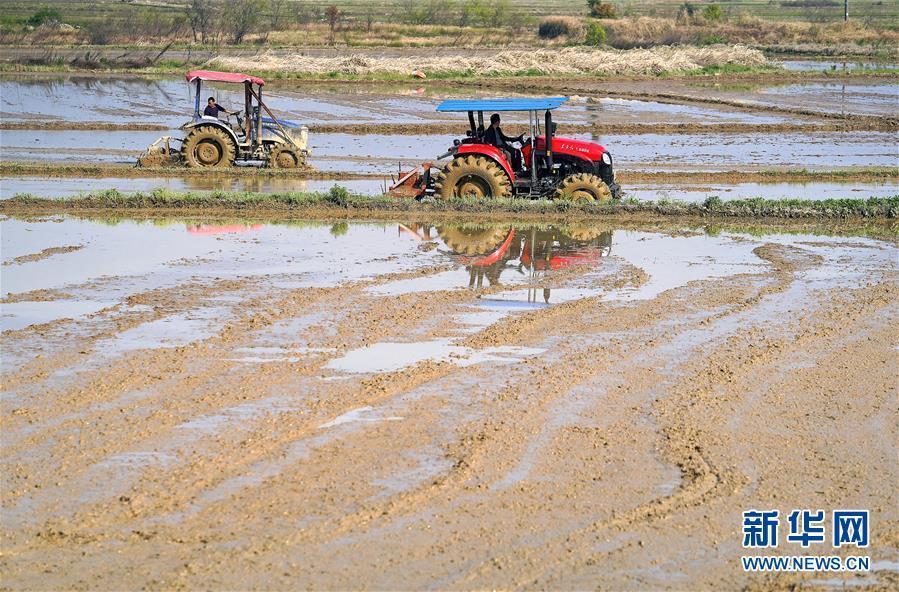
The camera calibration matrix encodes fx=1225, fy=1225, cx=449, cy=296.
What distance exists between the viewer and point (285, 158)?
936 inches

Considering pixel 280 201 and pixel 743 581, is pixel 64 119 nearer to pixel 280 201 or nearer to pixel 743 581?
pixel 280 201

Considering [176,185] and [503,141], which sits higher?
[503,141]

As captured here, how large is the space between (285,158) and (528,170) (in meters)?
6.74

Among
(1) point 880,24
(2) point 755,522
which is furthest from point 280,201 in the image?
(1) point 880,24

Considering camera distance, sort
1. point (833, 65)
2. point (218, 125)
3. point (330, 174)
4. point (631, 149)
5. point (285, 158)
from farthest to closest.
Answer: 1. point (833, 65)
2. point (631, 149)
3. point (285, 158)
4. point (218, 125)
5. point (330, 174)

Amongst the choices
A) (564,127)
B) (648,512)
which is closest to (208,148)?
(564,127)

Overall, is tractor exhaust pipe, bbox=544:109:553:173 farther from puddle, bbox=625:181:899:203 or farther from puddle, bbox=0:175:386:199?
puddle, bbox=0:175:386:199

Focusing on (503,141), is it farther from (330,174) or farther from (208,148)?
(208,148)

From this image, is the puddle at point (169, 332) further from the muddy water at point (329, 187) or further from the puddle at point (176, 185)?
the muddy water at point (329, 187)

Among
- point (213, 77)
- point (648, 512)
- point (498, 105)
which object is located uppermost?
point (213, 77)

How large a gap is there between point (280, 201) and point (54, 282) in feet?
19.6

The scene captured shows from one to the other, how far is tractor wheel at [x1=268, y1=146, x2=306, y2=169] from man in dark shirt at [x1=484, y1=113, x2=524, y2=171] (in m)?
6.40

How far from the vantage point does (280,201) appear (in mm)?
18781

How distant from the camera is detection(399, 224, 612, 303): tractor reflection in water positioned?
47.3 feet
